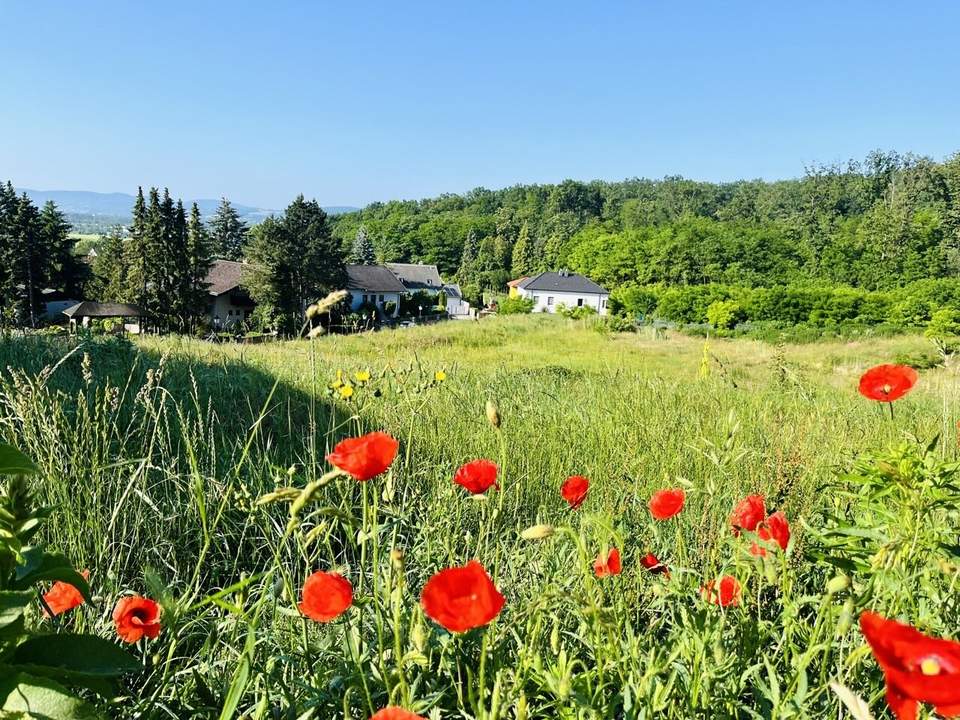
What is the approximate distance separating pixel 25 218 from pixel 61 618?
37176 millimetres

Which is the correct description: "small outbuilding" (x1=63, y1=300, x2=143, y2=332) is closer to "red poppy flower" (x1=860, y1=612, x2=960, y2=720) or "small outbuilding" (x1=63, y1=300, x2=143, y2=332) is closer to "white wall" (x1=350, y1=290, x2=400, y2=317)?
"white wall" (x1=350, y1=290, x2=400, y2=317)

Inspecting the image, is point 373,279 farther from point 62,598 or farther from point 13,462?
point 13,462

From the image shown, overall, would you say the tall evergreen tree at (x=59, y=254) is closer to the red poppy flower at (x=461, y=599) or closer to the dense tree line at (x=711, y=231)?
the dense tree line at (x=711, y=231)

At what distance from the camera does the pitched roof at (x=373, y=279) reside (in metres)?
47.8

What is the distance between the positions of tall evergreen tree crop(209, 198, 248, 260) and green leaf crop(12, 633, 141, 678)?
6899cm

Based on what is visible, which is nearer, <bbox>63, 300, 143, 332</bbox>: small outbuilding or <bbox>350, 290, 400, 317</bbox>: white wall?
<bbox>63, 300, 143, 332</bbox>: small outbuilding

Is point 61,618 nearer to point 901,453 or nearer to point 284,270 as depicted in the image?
point 901,453

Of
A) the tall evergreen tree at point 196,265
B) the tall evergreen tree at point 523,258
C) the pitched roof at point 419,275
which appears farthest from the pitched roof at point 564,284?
the tall evergreen tree at point 196,265

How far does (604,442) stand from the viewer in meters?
3.37

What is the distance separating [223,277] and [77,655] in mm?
43113

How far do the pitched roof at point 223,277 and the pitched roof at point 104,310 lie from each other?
22.8ft

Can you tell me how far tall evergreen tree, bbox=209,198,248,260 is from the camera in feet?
214

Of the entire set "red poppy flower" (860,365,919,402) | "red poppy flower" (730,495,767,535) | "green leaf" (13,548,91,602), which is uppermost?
"red poppy flower" (860,365,919,402)

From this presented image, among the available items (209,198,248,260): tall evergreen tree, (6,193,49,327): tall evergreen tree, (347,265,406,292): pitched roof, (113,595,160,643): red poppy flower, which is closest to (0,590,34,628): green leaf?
(113,595,160,643): red poppy flower
